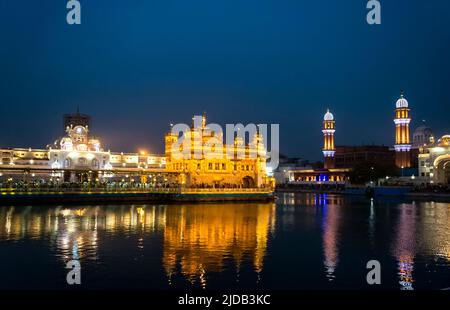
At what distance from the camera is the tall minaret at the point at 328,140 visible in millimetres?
120875

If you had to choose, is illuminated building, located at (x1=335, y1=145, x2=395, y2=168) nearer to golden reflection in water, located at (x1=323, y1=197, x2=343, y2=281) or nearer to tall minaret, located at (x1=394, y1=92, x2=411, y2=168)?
tall minaret, located at (x1=394, y1=92, x2=411, y2=168)

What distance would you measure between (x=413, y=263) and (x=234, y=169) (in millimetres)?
44604

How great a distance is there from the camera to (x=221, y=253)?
→ 1888 centimetres

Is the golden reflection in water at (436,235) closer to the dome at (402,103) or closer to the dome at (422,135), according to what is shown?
the dome at (402,103)

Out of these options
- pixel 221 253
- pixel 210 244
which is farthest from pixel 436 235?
pixel 221 253

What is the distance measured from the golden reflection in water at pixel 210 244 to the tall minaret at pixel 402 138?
235ft

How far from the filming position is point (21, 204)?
46.6m

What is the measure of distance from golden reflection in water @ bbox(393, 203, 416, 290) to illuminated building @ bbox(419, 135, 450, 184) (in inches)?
2035

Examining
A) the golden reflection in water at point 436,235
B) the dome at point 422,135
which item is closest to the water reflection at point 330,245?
the golden reflection in water at point 436,235

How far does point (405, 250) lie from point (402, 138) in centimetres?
8212

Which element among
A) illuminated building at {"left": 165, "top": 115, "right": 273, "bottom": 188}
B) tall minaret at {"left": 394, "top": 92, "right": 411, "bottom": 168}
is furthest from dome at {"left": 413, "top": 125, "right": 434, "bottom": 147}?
illuminated building at {"left": 165, "top": 115, "right": 273, "bottom": 188}

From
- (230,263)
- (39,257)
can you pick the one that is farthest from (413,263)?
(39,257)

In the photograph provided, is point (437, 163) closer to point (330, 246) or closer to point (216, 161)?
point (216, 161)
